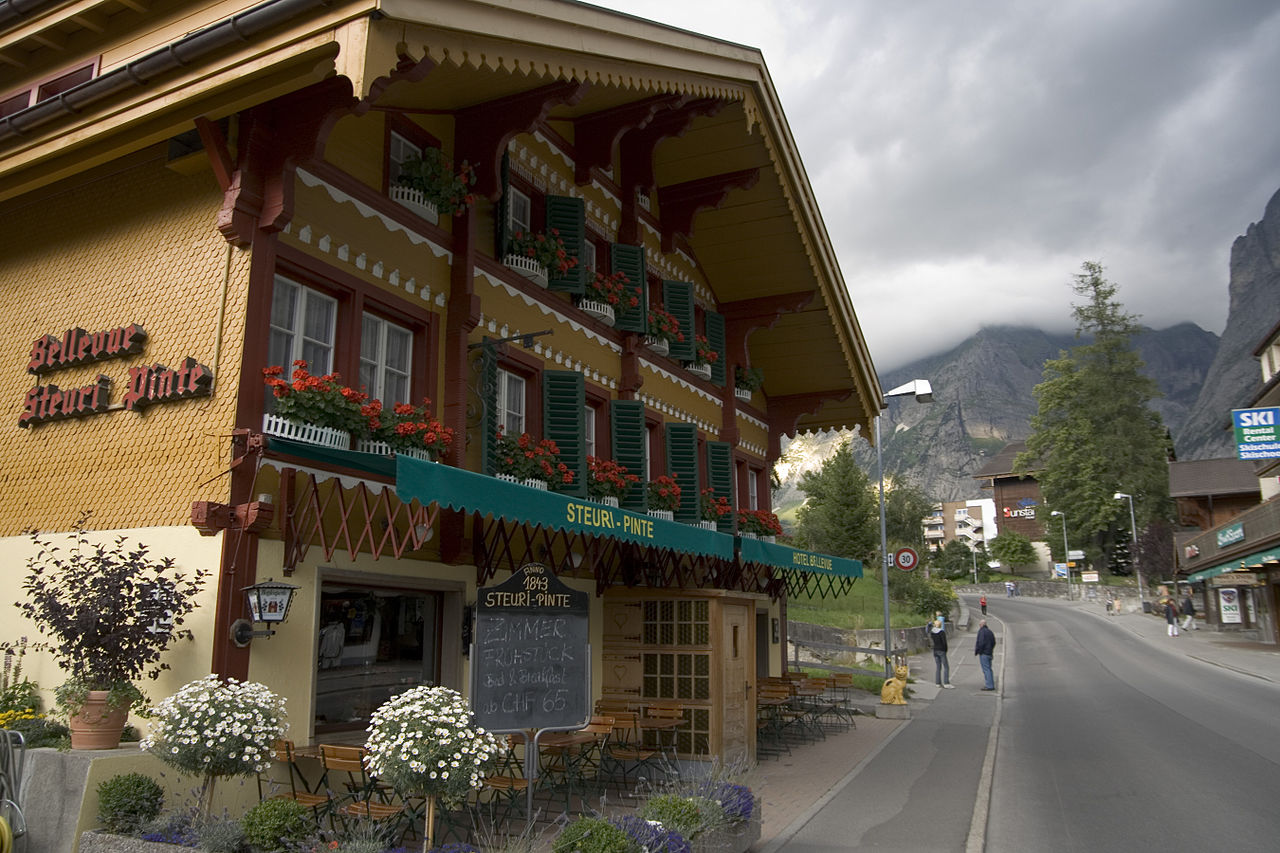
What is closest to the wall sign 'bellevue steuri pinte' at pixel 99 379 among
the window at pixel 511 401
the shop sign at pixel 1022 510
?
the window at pixel 511 401

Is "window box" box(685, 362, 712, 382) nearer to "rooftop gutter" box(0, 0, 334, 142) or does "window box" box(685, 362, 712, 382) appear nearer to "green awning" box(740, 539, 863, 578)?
"green awning" box(740, 539, 863, 578)

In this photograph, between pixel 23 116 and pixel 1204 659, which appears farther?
pixel 1204 659

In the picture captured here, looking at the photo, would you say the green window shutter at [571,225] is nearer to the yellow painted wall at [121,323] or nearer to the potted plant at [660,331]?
the potted plant at [660,331]

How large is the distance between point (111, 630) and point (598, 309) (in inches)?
309

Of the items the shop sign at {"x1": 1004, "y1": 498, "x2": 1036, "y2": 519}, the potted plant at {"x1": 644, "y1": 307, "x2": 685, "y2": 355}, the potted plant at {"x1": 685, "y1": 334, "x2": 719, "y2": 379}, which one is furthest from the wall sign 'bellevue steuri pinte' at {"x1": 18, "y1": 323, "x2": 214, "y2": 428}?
the shop sign at {"x1": 1004, "y1": 498, "x2": 1036, "y2": 519}

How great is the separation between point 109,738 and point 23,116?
5.61 metres

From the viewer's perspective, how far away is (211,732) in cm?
653

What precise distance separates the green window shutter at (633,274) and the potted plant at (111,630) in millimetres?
7841

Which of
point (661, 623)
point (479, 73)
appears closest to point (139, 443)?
Answer: point (479, 73)

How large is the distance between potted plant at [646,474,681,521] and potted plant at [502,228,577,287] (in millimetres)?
3560

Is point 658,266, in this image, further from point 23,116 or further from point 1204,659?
point 1204,659

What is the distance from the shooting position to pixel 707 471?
1712cm

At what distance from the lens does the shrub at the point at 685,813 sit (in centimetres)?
718

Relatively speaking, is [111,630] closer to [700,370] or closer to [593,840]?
[593,840]
